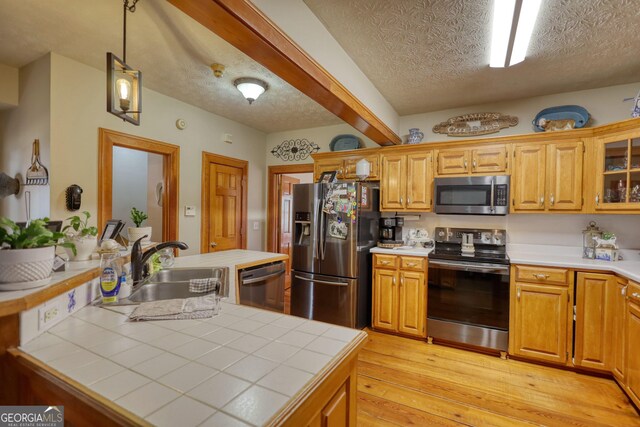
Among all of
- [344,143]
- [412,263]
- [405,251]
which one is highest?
[344,143]

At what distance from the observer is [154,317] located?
115 centimetres

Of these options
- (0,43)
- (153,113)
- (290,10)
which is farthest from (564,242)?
(0,43)

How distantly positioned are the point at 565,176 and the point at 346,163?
2143mm

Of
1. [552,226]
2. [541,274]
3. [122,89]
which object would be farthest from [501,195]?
[122,89]

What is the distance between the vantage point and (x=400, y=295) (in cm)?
308

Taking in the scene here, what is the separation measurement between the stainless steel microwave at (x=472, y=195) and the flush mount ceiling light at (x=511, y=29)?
1.03 m

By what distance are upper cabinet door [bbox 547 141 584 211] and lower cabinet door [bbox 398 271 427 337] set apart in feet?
4.47

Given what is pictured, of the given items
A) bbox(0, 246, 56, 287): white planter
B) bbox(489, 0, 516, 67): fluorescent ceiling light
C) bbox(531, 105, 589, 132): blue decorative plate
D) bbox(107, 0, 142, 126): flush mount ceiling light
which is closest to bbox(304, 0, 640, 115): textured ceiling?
bbox(489, 0, 516, 67): fluorescent ceiling light

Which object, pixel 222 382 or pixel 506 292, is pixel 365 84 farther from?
pixel 222 382

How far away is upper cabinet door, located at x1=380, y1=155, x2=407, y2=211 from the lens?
3334mm

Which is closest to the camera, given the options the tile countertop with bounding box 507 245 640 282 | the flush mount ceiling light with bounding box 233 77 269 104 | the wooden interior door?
the tile countertop with bounding box 507 245 640 282

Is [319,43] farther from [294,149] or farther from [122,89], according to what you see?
[294,149]

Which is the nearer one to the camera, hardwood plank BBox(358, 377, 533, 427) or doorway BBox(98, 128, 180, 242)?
hardwood plank BBox(358, 377, 533, 427)

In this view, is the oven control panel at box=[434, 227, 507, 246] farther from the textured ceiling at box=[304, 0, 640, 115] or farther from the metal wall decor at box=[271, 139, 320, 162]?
the metal wall decor at box=[271, 139, 320, 162]
